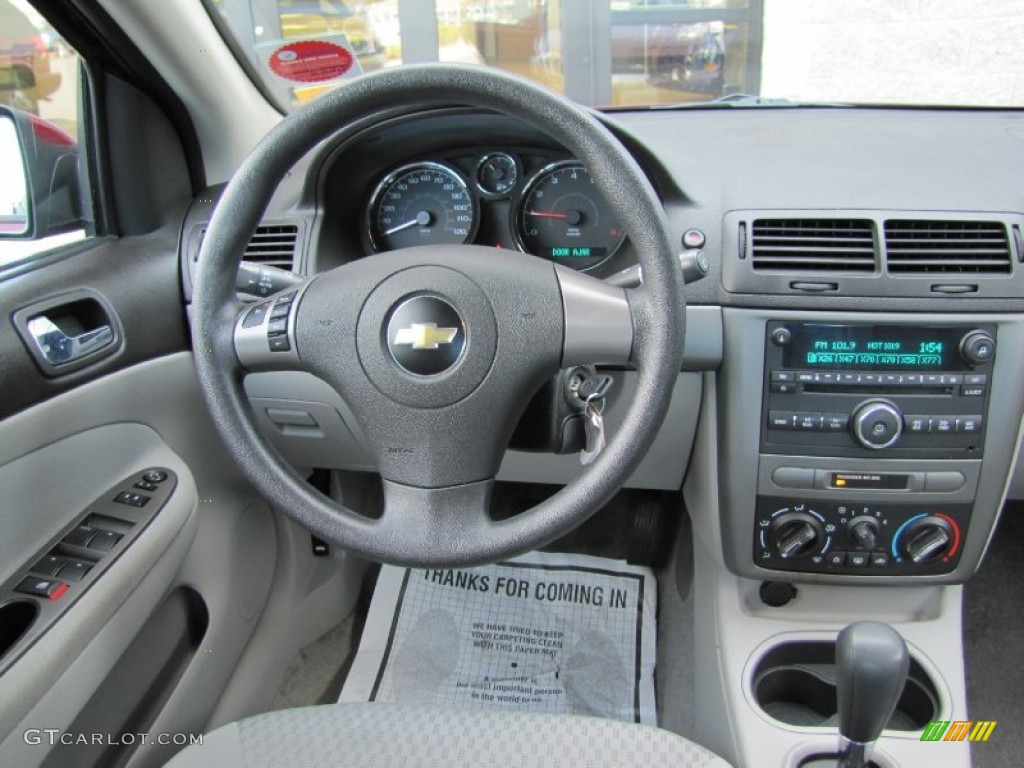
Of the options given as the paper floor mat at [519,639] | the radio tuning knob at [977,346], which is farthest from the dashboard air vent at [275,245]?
the radio tuning knob at [977,346]

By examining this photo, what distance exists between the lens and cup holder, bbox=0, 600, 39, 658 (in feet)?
2.99

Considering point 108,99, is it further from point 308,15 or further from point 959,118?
point 959,118

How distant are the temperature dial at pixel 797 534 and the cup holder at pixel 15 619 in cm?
97

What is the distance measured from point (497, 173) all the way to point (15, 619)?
89 cm

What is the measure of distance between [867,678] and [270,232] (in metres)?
1.05

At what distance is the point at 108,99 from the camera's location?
1.35 metres

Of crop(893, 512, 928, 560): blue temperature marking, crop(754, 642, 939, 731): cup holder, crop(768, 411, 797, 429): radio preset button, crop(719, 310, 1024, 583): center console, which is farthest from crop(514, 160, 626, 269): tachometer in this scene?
crop(754, 642, 939, 731): cup holder

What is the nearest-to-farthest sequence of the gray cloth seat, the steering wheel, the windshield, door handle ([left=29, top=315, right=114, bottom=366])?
the steering wheel < the gray cloth seat < door handle ([left=29, top=315, right=114, bottom=366]) < the windshield

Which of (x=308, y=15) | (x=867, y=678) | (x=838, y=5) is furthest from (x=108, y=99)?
(x=838, y=5)

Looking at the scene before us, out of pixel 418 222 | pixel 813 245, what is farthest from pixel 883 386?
pixel 418 222

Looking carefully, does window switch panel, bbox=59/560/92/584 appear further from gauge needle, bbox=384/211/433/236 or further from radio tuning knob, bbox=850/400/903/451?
radio tuning knob, bbox=850/400/903/451

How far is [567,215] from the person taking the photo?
1.30 meters

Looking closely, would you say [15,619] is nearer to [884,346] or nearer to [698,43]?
[884,346]

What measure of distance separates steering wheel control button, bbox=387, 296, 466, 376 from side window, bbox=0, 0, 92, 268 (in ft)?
2.11
